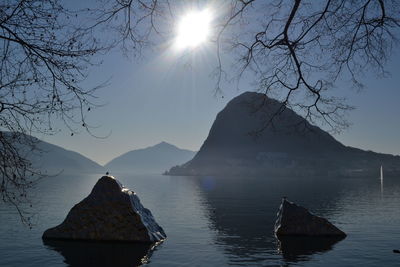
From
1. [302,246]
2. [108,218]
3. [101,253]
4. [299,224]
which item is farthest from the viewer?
[299,224]

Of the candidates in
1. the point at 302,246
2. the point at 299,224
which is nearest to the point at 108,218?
the point at 302,246

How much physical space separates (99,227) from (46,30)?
846 inches

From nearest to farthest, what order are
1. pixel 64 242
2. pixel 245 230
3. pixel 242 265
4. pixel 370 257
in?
pixel 242 265 < pixel 370 257 < pixel 64 242 < pixel 245 230

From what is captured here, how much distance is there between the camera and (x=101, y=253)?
71.9ft

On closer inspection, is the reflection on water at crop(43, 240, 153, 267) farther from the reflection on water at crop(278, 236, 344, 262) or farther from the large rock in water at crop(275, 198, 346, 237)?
the large rock in water at crop(275, 198, 346, 237)

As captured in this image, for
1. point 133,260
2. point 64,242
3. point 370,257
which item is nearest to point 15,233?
point 64,242

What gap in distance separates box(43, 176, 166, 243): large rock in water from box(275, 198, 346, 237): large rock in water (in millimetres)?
10227

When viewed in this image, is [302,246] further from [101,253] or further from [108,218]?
[108,218]

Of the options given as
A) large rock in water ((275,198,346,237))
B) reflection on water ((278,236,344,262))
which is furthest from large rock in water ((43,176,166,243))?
large rock in water ((275,198,346,237))

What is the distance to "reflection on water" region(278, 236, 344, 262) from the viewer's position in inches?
861

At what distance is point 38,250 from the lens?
23141 millimetres

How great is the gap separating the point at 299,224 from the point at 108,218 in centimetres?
1402

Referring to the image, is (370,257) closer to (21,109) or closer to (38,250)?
(38,250)

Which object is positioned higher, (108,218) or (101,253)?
(108,218)
